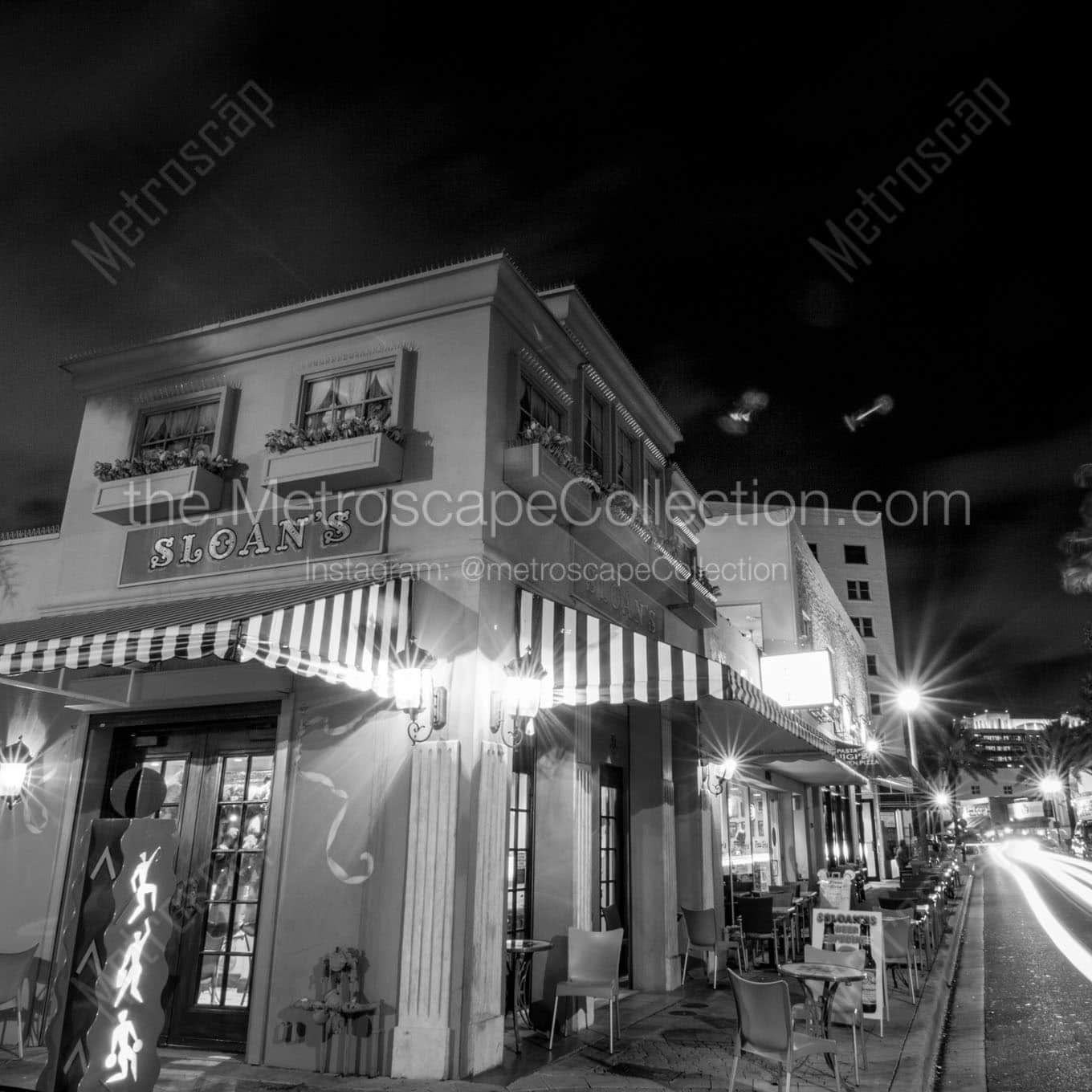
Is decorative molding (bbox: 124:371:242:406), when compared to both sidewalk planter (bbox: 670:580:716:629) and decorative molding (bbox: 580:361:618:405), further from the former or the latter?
sidewalk planter (bbox: 670:580:716:629)

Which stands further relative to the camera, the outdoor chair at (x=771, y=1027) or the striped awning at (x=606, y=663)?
the striped awning at (x=606, y=663)

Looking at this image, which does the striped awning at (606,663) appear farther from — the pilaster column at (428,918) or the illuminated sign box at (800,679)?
the illuminated sign box at (800,679)

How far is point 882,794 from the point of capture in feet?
132

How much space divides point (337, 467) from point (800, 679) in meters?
15.6

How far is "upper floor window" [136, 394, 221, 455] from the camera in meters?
9.83

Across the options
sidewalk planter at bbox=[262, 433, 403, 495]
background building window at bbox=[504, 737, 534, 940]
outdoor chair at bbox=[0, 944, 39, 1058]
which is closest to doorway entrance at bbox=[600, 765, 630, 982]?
background building window at bbox=[504, 737, 534, 940]

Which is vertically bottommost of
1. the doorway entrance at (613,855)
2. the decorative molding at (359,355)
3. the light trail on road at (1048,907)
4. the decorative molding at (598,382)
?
the light trail on road at (1048,907)

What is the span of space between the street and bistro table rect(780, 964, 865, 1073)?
1.42 m

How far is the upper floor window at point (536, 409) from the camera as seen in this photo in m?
9.34

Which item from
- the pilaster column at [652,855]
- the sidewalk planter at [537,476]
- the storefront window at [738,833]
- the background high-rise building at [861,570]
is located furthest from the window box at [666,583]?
the background high-rise building at [861,570]

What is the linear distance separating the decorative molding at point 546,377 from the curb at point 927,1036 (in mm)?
7328

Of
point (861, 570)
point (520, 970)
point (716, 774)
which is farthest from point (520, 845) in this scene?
point (861, 570)

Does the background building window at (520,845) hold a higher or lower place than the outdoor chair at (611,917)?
higher

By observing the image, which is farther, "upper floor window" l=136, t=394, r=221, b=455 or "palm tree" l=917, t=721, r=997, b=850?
"palm tree" l=917, t=721, r=997, b=850
